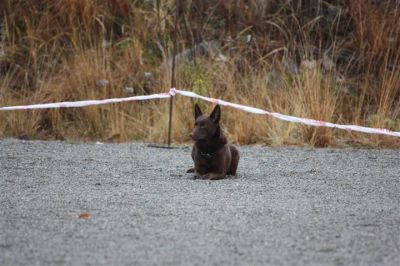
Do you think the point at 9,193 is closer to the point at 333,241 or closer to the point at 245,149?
the point at 333,241

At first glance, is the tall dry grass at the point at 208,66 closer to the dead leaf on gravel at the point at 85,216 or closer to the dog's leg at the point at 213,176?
the dog's leg at the point at 213,176

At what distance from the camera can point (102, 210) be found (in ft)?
19.5

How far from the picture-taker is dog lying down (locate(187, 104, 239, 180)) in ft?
25.6

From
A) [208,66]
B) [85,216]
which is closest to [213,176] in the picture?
[85,216]

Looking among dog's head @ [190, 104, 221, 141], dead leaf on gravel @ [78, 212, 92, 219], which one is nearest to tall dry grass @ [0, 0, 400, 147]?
dog's head @ [190, 104, 221, 141]

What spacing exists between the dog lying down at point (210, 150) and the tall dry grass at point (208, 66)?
3497 millimetres

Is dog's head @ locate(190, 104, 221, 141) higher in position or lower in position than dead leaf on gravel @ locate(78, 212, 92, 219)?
higher

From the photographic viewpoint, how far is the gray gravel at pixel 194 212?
182 inches

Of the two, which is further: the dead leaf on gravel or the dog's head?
the dog's head

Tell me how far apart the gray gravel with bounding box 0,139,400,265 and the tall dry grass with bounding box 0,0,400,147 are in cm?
234

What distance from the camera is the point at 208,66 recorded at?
43.4 feet

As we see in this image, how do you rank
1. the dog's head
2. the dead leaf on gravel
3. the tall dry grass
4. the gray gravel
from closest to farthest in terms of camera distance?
the gray gravel < the dead leaf on gravel < the dog's head < the tall dry grass

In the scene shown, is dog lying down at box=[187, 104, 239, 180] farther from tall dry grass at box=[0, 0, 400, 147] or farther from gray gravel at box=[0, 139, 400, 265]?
tall dry grass at box=[0, 0, 400, 147]

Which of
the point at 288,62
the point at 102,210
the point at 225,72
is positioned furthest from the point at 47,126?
the point at 102,210
